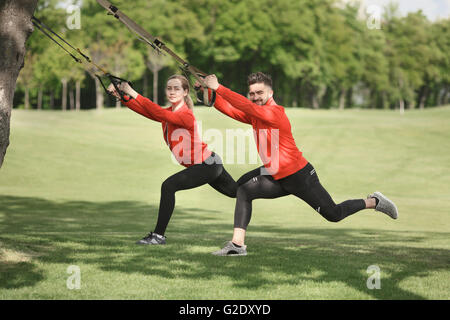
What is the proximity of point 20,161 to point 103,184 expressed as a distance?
545 cm

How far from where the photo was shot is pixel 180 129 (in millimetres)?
7043

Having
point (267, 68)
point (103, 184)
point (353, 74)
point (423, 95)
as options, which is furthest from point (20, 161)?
point (423, 95)

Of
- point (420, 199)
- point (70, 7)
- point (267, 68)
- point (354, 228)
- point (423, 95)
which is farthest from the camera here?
point (423, 95)

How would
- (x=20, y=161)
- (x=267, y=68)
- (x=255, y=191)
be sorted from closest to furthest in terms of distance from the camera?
(x=255, y=191), (x=20, y=161), (x=267, y=68)

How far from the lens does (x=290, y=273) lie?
5.89m

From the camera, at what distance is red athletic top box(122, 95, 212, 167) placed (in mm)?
6680

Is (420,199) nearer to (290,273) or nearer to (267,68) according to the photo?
(290,273)

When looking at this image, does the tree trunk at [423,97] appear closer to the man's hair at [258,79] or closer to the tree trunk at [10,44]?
the man's hair at [258,79]

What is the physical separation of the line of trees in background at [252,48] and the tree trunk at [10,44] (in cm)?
4777

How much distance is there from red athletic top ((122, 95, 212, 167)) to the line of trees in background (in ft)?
155

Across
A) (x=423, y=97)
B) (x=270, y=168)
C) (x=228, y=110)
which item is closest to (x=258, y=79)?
(x=228, y=110)

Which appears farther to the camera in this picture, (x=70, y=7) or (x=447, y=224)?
(x=70, y=7)

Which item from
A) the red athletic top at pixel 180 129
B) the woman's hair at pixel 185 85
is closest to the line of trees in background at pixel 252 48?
the woman's hair at pixel 185 85

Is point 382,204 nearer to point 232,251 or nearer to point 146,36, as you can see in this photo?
point 232,251
